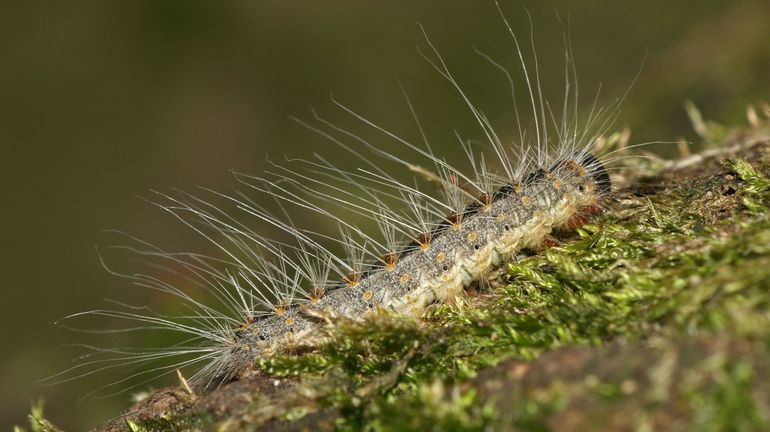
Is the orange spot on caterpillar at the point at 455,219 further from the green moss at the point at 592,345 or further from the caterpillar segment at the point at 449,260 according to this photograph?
the green moss at the point at 592,345

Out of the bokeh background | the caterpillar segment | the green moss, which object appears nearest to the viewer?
the green moss

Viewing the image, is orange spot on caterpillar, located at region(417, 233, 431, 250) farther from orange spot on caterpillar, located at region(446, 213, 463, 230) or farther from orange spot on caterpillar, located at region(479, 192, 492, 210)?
orange spot on caterpillar, located at region(479, 192, 492, 210)

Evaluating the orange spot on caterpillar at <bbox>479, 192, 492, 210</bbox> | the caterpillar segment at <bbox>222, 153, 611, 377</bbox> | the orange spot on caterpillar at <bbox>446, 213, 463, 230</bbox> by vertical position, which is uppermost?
the orange spot on caterpillar at <bbox>479, 192, 492, 210</bbox>

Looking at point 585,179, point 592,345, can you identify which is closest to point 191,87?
point 585,179

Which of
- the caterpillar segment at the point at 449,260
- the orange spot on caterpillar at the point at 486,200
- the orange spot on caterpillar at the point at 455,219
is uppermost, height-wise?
the orange spot on caterpillar at the point at 486,200

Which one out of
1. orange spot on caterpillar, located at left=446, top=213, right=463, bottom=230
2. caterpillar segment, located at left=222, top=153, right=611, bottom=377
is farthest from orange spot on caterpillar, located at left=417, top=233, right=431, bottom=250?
orange spot on caterpillar, located at left=446, top=213, right=463, bottom=230

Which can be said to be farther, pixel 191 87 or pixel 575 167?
pixel 191 87

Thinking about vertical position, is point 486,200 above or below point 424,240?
above

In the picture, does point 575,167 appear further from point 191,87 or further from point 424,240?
point 191,87

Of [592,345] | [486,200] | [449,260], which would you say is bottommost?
[449,260]

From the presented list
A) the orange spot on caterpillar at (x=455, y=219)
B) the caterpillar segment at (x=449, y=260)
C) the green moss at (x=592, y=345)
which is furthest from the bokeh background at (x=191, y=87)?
the green moss at (x=592, y=345)
